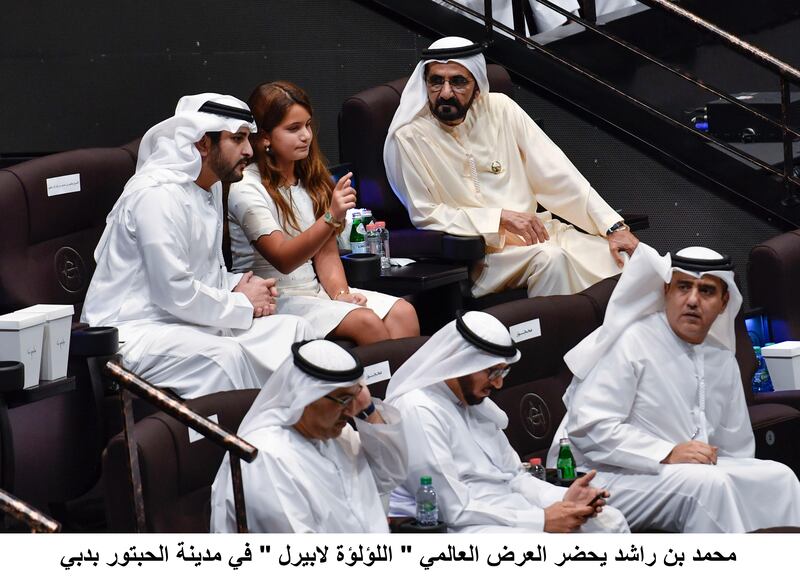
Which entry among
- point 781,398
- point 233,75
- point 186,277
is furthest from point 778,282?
point 233,75

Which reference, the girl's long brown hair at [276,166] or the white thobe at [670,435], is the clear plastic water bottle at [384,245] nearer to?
the girl's long brown hair at [276,166]

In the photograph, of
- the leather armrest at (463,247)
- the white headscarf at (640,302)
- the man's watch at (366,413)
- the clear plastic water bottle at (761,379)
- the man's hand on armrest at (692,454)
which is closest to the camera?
the man's watch at (366,413)

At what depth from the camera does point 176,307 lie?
516 centimetres

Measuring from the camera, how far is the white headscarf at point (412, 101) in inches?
245

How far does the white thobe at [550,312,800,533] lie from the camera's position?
4.74 m

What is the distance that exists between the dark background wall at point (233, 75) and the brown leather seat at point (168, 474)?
7.62 ft

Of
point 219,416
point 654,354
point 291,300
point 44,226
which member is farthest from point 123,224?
point 654,354

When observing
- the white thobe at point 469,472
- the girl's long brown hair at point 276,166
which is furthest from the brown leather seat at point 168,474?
the girl's long brown hair at point 276,166

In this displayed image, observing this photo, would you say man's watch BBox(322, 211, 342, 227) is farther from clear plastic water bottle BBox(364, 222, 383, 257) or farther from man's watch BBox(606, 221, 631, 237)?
man's watch BBox(606, 221, 631, 237)

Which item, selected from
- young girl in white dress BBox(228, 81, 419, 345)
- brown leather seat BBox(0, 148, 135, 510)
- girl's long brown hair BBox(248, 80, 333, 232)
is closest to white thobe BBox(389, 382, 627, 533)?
young girl in white dress BBox(228, 81, 419, 345)

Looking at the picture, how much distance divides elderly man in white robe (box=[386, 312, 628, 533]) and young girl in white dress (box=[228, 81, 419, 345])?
3.12 ft

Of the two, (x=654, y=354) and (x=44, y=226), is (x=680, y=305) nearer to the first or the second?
(x=654, y=354)

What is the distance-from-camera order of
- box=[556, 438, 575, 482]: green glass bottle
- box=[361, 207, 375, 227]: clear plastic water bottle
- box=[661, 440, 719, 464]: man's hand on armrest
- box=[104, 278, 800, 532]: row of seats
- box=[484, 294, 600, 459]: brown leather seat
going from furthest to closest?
box=[361, 207, 375, 227]: clear plastic water bottle, box=[484, 294, 600, 459]: brown leather seat, box=[661, 440, 719, 464]: man's hand on armrest, box=[556, 438, 575, 482]: green glass bottle, box=[104, 278, 800, 532]: row of seats
